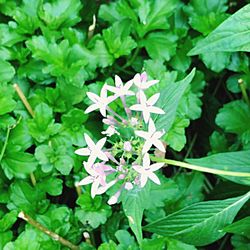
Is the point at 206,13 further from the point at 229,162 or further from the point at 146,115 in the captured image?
the point at 146,115

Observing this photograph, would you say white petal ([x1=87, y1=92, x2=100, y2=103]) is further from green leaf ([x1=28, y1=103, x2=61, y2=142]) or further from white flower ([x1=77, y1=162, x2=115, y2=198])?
green leaf ([x1=28, y1=103, x2=61, y2=142])

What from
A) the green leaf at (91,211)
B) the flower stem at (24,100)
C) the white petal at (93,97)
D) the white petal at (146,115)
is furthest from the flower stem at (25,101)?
the white petal at (146,115)

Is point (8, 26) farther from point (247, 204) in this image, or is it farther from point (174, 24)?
point (247, 204)

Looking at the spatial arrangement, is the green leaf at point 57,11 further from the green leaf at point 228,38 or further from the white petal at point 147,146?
the white petal at point 147,146

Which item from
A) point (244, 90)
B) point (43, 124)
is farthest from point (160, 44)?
point (43, 124)

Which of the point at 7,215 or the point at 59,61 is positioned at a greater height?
A: the point at 59,61

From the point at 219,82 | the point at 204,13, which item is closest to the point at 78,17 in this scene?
the point at 204,13

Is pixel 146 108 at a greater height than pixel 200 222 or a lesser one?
greater

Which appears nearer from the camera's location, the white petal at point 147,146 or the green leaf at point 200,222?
the white petal at point 147,146
